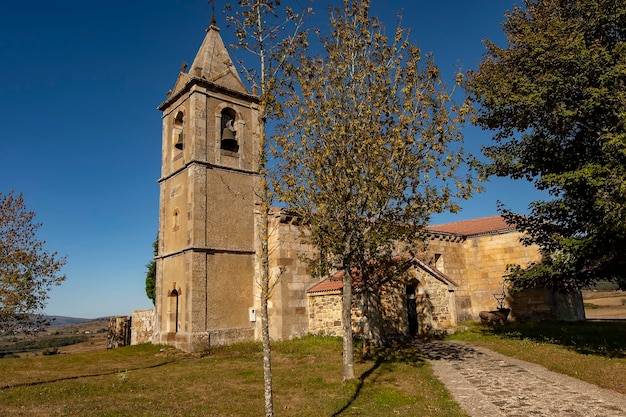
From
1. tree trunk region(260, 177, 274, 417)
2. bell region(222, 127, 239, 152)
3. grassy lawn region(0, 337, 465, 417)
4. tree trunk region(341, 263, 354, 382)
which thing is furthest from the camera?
bell region(222, 127, 239, 152)

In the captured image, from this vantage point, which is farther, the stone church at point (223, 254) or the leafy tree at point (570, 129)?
the stone church at point (223, 254)

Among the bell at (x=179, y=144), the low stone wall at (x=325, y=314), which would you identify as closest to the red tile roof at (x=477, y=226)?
the low stone wall at (x=325, y=314)

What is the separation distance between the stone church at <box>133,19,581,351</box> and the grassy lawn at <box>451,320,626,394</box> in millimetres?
2738

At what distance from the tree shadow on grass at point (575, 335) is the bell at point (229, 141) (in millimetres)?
15079

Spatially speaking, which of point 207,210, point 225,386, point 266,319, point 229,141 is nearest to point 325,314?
point 207,210

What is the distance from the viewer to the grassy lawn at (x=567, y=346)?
35.9 ft

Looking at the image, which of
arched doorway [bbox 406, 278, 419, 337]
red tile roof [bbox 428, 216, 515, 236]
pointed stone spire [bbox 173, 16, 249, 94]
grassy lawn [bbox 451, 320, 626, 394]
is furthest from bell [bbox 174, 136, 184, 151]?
grassy lawn [bbox 451, 320, 626, 394]

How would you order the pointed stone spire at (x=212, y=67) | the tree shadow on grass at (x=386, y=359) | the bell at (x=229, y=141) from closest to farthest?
the tree shadow on grass at (x=386, y=359) → the bell at (x=229, y=141) → the pointed stone spire at (x=212, y=67)

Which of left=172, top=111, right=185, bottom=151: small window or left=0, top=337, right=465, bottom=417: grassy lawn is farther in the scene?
left=172, top=111, right=185, bottom=151: small window

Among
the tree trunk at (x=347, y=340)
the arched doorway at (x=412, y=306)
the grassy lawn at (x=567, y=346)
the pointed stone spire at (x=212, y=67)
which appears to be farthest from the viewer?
the pointed stone spire at (x=212, y=67)

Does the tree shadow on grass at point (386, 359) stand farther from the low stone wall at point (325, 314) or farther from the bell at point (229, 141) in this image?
the bell at point (229, 141)

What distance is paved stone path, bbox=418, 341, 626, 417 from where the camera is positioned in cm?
789

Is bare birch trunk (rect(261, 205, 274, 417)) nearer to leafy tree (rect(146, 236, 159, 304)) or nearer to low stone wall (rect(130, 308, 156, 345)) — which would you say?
low stone wall (rect(130, 308, 156, 345))

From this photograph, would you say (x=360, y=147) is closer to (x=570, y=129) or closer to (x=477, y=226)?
(x=570, y=129)
